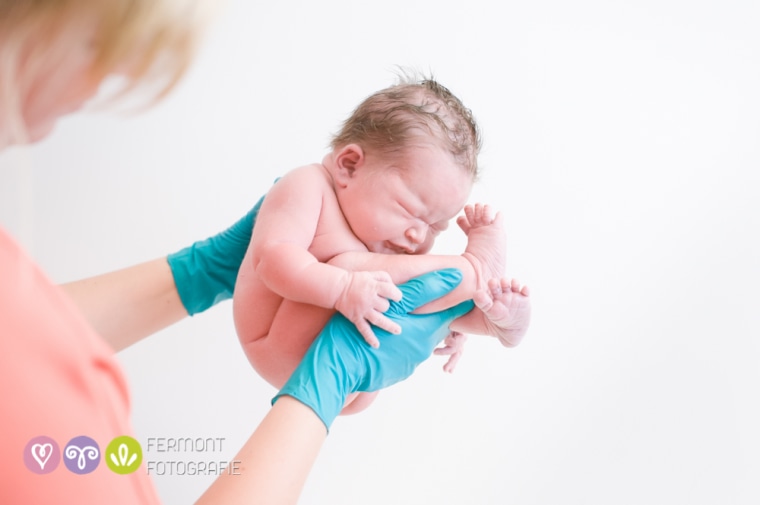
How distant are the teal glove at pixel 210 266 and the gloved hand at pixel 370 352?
0.58 metres

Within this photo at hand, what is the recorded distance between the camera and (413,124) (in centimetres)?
139

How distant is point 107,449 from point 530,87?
1.96 metres

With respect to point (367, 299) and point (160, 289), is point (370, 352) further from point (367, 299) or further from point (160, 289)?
point (160, 289)

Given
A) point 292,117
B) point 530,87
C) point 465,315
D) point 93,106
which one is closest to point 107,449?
point 93,106

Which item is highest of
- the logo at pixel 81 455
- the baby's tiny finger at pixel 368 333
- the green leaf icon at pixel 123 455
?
the logo at pixel 81 455

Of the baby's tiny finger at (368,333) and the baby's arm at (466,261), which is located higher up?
the baby's arm at (466,261)

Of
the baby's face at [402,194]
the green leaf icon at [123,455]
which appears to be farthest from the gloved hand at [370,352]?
the green leaf icon at [123,455]

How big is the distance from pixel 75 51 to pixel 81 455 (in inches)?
17.8

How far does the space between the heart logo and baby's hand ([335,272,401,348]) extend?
610 millimetres

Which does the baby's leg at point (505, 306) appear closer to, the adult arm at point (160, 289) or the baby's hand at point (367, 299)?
the baby's hand at point (367, 299)

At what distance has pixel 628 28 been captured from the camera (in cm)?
245

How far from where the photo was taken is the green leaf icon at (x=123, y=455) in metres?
0.81

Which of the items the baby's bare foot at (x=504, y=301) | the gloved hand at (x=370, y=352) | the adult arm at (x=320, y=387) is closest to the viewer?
the adult arm at (x=320, y=387)

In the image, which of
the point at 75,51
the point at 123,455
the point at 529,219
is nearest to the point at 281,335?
the point at 123,455
